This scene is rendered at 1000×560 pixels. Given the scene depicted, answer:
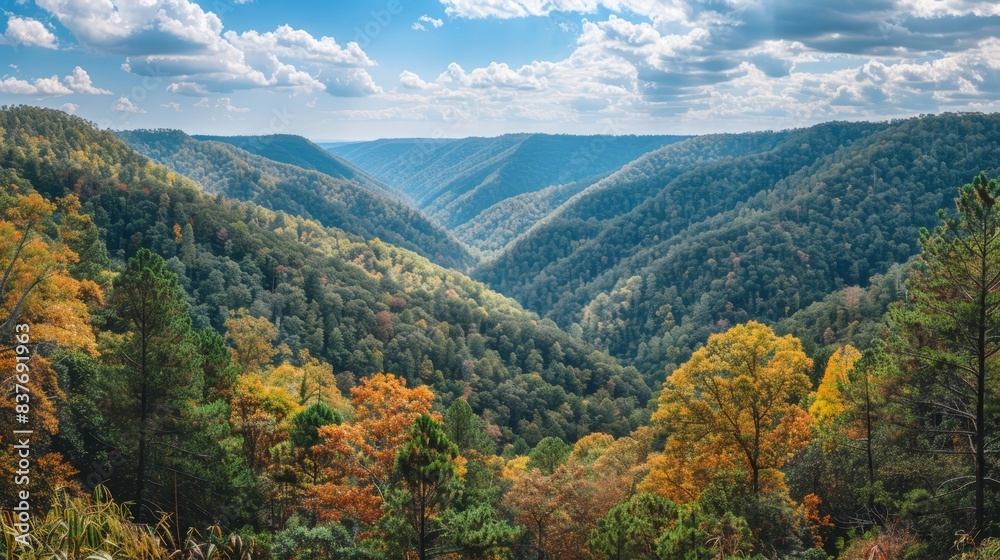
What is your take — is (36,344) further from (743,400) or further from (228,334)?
(228,334)

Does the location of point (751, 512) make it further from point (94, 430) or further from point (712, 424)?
point (94, 430)

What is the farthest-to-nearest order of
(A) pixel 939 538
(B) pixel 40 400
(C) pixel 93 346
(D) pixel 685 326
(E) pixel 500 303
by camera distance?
(E) pixel 500 303 → (D) pixel 685 326 → (C) pixel 93 346 → (B) pixel 40 400 → (A) pixel 939 538

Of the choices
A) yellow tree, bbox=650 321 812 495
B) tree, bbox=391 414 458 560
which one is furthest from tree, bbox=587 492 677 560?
tree, bbox=391 414 458 560

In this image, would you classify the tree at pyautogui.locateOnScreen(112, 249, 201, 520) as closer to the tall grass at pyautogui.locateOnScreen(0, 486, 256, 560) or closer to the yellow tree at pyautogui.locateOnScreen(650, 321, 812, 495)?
the tall grass at pyautogui.locateOnScreen(0, 486, 256, 560)

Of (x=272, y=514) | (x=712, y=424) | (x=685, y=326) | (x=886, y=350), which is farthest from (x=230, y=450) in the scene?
(x=685, y=326)

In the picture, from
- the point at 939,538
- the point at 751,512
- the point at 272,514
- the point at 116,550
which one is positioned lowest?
the point at 272,514

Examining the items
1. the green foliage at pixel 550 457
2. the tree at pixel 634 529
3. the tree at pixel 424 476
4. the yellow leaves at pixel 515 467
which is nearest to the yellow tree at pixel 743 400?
the tree at pixel 634 529
